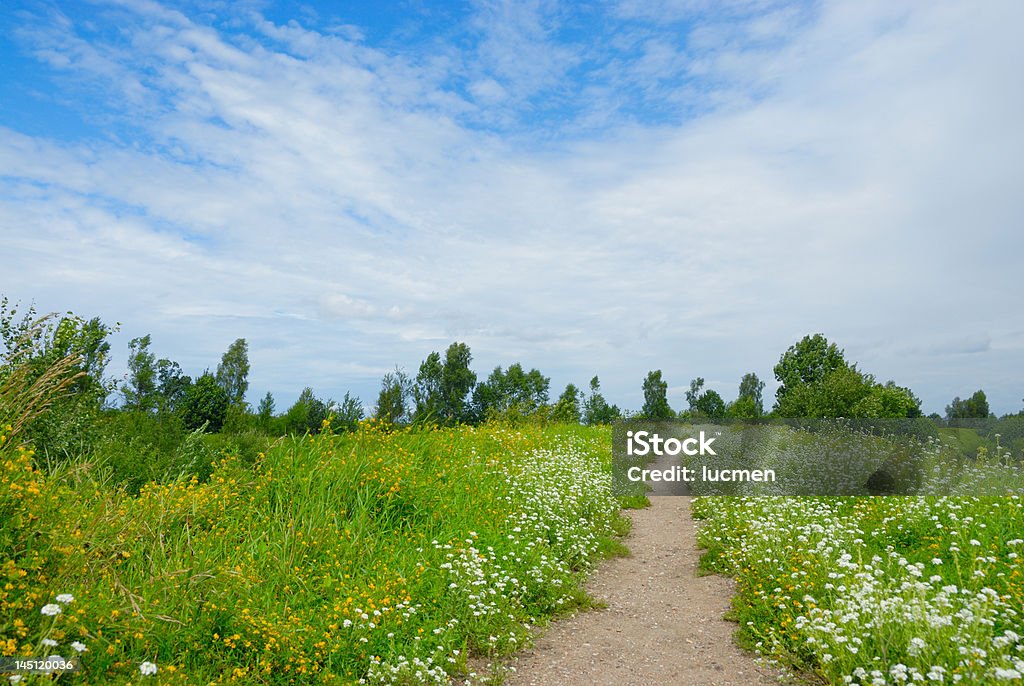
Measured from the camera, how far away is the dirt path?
559cm

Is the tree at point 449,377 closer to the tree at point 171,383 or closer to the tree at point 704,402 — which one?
the tree at point 171,383

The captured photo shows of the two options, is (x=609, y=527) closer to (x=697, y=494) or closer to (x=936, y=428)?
(x=697, y=494)

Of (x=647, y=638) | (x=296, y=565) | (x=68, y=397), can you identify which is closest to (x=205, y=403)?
(x=68, y=397)

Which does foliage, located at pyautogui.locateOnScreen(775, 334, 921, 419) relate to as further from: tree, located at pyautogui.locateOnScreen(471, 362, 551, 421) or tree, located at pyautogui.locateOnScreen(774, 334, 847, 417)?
tree, located at pyautogui.locateOnScreen(471, 362, 551, 421)

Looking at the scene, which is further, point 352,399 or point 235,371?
Answer: point 235,371

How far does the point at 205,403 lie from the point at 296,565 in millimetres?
24851

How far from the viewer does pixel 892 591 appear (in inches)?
232

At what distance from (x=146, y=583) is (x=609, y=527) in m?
7.74

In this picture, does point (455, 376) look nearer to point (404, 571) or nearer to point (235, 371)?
point (235, 371)

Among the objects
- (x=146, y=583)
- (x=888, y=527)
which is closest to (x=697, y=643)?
(x=888, y=527)

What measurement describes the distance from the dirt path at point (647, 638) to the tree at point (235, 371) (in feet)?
105

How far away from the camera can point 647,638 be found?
6516 millimetres

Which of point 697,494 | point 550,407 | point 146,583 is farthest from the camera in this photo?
point 550,407

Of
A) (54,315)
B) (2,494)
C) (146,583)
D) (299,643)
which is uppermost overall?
(54,315)
